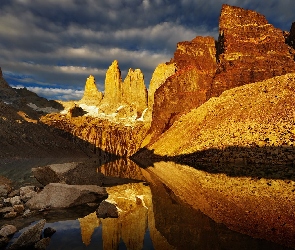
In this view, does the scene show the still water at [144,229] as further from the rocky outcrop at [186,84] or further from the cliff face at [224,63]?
the rocky outcrop at [186,84]

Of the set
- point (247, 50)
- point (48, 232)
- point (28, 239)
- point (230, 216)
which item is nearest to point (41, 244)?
point (28, 239)

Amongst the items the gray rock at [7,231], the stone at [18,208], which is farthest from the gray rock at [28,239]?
the stone at [18,208]

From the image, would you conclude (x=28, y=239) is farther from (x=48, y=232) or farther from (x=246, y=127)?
(x=246, y=127)

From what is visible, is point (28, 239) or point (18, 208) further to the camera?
point (18, 208)

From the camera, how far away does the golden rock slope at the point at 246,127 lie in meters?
37.8

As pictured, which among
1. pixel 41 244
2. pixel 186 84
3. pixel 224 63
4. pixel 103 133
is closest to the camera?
pixel 41 244

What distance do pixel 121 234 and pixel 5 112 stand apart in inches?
5388

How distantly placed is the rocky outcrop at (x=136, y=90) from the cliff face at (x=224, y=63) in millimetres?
88520

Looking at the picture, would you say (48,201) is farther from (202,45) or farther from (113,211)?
(202,45)

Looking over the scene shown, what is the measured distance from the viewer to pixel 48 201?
14016 mm

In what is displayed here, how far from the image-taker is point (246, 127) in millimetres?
46000

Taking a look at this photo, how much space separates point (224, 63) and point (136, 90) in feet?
374

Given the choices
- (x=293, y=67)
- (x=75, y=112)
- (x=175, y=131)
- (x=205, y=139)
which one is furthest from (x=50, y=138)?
(x=293, y=67)

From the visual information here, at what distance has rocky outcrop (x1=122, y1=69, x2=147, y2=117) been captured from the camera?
18750 cm
